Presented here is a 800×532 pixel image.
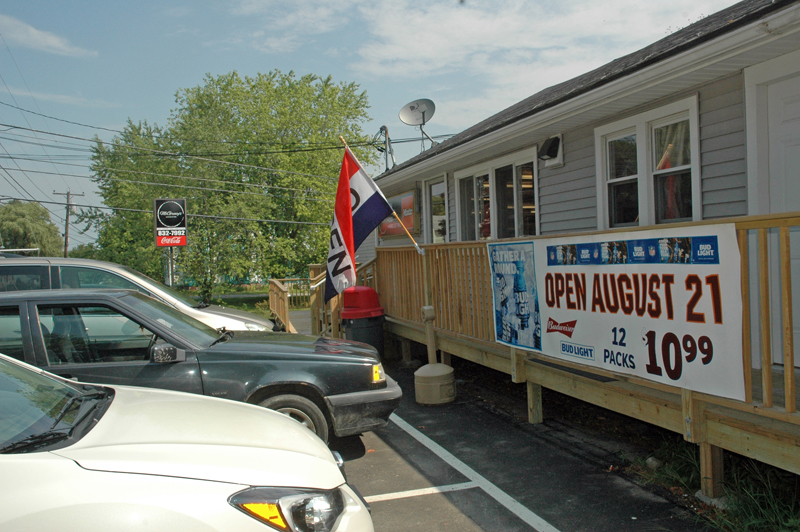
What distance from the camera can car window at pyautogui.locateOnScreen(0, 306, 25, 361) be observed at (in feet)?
13.9

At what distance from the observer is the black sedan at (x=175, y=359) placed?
4262 millimetres

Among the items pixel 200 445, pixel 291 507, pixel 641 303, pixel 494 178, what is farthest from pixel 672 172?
pixel 200 445

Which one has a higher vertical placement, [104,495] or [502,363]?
[104,495]

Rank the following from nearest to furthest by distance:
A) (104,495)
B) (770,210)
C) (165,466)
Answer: (104,495) → (165,466) → (770,210)

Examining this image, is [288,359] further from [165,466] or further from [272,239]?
[272,239]

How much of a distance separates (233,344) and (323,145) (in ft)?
92.5

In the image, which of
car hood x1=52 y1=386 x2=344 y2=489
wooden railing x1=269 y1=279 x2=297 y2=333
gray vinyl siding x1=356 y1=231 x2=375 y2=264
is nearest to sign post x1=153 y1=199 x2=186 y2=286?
wooden railing x1=269 y1=279 x2=297 y2=333

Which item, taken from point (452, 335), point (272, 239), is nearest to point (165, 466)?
point (452, 335)

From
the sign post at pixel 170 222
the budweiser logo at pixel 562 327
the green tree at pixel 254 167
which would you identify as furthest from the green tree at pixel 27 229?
the budweiser logo at pixel 562 327

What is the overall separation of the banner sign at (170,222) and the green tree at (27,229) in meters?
42.1

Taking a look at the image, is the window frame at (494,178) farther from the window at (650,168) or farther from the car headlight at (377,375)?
the car headlight at (377,375)

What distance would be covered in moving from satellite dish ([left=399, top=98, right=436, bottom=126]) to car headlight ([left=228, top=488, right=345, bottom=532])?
518 inches

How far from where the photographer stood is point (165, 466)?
6.86 feet

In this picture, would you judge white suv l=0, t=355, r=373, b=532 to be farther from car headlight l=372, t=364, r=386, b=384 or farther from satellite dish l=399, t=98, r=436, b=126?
satellite dish l=399, t=98, r=436, b=126
